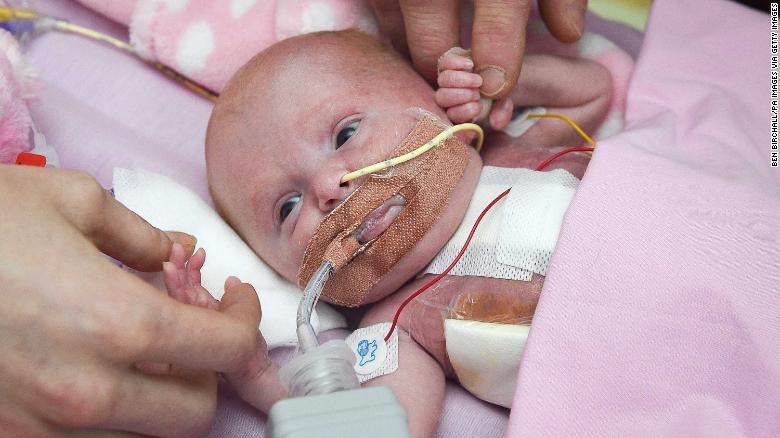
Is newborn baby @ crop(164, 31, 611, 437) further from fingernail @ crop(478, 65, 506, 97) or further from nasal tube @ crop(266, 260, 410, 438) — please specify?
nasal tube @ crop(266, 260, 410, 438)

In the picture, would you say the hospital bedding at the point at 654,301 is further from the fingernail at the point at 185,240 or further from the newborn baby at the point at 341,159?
the fingernail at the point at 185,240

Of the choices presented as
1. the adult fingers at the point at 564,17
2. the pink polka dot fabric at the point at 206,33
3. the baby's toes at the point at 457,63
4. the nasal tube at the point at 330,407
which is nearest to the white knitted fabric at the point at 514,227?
the baby's toes at the point at 457,63

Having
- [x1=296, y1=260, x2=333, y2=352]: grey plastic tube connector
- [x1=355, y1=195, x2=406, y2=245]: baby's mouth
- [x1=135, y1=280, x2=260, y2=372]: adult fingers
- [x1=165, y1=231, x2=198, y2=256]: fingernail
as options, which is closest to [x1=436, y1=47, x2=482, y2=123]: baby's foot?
[x1=355, y1=195, x2=406, y2=245]: baby's mouth

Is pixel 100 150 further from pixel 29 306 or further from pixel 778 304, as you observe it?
pixel 778 304

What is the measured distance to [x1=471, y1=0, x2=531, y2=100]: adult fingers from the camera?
4.38 ft

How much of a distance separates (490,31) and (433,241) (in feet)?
1.34

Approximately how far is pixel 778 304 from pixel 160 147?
134 cm

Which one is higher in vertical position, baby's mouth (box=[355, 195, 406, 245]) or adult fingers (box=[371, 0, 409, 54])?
adult fingers (box=[371, 0, 409, 54])

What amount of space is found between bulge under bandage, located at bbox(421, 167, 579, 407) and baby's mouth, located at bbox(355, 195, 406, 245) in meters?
0.16

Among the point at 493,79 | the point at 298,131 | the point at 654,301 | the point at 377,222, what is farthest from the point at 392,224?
the point at 654,301

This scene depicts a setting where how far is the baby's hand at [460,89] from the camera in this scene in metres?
1.39

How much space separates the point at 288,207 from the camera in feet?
4.59

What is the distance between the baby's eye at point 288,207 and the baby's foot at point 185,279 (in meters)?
0.29

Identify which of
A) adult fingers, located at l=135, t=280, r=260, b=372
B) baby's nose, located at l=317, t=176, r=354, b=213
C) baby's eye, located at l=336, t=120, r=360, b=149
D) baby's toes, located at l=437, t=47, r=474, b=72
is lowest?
baby's nose, located at l=317, t=176, r=354, b=213
